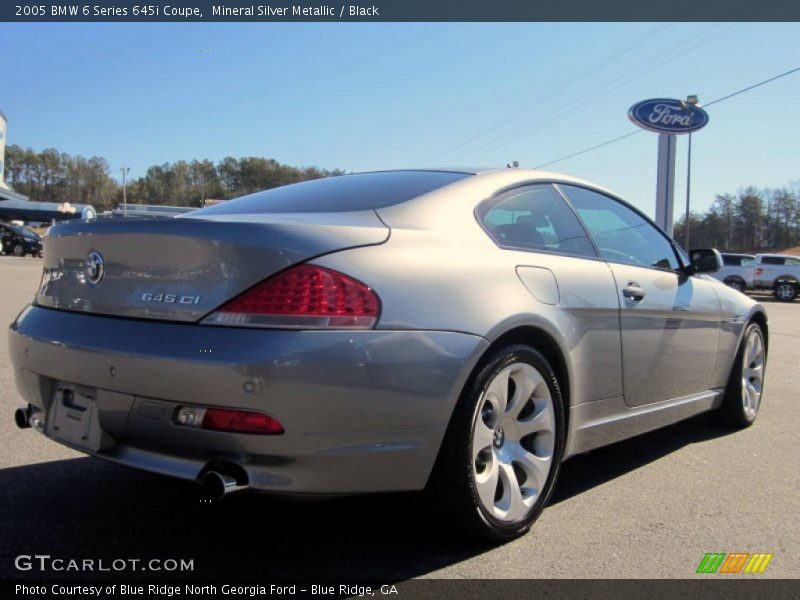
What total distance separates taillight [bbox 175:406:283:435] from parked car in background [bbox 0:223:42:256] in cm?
3857

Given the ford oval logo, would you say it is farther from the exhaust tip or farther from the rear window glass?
the exhaust tip

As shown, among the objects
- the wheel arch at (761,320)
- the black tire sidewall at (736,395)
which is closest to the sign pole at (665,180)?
the wheel arch at (761,320)

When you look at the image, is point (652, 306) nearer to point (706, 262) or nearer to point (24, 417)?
point (706, 262)

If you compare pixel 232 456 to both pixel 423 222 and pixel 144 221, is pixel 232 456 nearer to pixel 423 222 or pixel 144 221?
pixel 144 221

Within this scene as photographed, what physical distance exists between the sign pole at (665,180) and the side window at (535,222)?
994 inches

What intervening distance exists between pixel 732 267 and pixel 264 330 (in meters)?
30.5

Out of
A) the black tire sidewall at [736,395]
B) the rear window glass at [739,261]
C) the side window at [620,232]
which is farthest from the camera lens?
the rear window glass at [739,261]

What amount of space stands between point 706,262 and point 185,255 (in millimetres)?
3257

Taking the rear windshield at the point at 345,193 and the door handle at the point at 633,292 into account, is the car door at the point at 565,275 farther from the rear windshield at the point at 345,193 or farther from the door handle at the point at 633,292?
the rear windshield at the point at 345,193

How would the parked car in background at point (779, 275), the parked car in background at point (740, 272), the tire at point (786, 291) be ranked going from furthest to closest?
the parked car in background at point (740, 272), the parked car in background at point (779, 275), the tire at point (786, 291)

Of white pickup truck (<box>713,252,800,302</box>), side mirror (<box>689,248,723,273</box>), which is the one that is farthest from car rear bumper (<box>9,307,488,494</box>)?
white pickup truck (<box>713,252,800,302</box>)

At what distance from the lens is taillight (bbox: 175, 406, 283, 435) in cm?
216

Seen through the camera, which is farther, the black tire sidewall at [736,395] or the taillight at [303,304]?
the black tire sidewall at [736,395]

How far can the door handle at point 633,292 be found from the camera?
11.4ft
